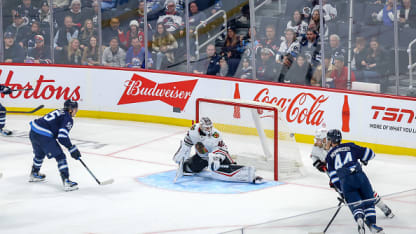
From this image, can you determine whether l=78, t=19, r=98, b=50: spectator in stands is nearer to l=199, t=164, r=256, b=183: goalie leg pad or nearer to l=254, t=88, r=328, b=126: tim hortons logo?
Result: l=254, t=88, r=328, b=126: tim hortons logo

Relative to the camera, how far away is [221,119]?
32.0ft

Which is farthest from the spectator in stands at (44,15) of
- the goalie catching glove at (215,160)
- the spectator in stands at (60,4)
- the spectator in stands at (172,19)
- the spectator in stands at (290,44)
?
the goalie catching glove at (215,160)

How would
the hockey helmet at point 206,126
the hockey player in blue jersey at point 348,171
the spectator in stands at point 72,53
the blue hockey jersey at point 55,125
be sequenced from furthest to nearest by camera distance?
the spectator in stands at point 72,53 → the hockey helmet at point 206,126 → the blue hockey jersey at point 55,125 → the hockey player in blue jersey at point 348,171

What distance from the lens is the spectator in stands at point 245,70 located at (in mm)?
12086

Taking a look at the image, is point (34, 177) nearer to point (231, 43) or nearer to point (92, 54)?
point (231, 43)

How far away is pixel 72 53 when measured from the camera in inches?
540

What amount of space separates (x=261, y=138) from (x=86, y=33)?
539 cm

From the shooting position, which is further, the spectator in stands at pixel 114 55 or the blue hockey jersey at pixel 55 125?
the spectator in stands at pixel 114 55

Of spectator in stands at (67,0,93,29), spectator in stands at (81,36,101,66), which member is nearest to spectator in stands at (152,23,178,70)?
spectator in stands at (81,36,101,66)

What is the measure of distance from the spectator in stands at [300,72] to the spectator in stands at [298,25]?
0.33 m

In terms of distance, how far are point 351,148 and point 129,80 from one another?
6.96 meters

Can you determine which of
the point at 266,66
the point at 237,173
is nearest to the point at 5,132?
the point at 266,66

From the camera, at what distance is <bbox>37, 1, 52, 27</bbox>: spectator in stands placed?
44.8 ft

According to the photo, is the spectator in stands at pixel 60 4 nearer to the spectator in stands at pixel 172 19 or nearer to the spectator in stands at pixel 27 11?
the spectator in stands at pixel 27 11
